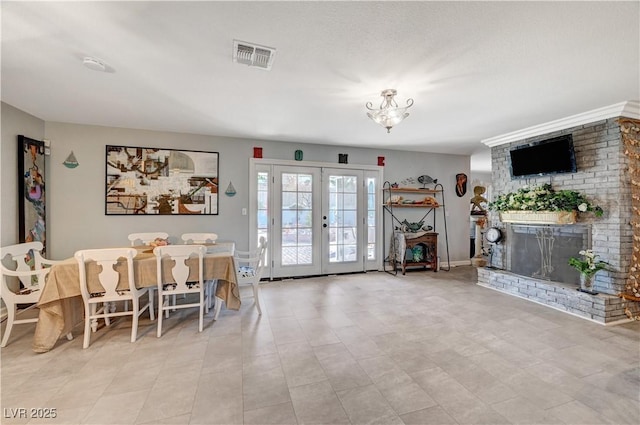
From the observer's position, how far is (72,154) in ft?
13.0

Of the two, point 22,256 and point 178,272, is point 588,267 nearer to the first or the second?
point 178,272

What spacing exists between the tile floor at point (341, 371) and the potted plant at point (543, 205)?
49.2 inches

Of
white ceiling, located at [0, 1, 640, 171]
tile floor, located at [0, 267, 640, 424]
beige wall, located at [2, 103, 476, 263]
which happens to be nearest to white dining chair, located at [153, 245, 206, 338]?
tile floor, located at [0, 267, 640, 424]

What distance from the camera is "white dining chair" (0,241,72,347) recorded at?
2.50 m

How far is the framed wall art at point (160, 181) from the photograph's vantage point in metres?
4.16

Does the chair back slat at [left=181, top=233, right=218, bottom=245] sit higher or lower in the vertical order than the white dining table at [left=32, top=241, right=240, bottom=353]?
higher

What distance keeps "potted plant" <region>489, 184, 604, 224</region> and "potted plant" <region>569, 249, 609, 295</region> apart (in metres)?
0.47

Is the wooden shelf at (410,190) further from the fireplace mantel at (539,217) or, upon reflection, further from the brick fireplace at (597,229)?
the brick fireplace at (597,229)

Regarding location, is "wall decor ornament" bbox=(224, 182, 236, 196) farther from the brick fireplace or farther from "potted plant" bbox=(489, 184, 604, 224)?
the brick fireplace

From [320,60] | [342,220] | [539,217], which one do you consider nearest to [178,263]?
[320,60]

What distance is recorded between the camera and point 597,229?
11.5 ft

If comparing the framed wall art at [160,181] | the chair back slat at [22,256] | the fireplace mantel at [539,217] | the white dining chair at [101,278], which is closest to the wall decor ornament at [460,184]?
the fireplace mantel at [539,217]

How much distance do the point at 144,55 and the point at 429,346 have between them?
11.5ft

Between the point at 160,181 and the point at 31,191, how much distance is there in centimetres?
146
